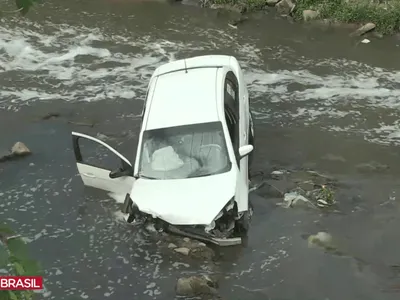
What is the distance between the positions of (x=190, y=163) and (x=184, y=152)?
0.21m

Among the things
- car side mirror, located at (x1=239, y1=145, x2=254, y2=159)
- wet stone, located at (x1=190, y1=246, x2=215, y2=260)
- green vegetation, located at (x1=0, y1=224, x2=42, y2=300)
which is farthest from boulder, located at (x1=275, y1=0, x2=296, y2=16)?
green vegetation, located at (x1=0, y1=224, x2=42, y2=300)

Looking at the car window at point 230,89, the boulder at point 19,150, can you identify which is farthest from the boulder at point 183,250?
the boulder at point 19,150

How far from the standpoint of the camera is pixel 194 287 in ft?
27.3

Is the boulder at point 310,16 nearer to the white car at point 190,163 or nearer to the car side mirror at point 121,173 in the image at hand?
the white car at point 190,163

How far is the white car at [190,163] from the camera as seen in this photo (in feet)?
28.8

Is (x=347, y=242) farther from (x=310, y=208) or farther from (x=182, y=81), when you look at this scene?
(x=182, y=81)

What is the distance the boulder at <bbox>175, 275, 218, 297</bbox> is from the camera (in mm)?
8328

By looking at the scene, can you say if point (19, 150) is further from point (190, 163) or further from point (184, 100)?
point (190, 163)

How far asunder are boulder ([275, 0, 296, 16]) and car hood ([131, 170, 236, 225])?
11.5 metres

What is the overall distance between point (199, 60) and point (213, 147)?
2442mm

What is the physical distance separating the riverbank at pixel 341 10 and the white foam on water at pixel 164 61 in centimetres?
238

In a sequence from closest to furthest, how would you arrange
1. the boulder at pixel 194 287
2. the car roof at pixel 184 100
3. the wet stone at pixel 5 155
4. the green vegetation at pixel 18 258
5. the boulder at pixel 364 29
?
the green vegetation at pixel 18 258 → the boulder at pixel 194 287 → the car roof at pixel 184 100 → the wet stone at pixel 5 155 → the boulder at pixel 364 29

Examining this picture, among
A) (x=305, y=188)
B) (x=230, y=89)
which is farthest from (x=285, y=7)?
(x=305, y=188)

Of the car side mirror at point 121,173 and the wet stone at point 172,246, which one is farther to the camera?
the car side mirror at point 121,173
